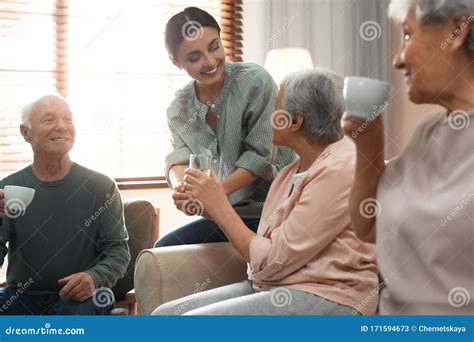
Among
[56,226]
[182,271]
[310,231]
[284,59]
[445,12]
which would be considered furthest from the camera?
[284,59]

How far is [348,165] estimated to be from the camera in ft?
3.25

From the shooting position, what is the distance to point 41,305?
1093 millimetres

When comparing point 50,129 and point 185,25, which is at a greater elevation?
point 185,25

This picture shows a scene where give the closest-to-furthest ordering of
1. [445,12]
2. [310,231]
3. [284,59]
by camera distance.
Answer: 1. [445,12]
2. [310,231]
3. [284,59]

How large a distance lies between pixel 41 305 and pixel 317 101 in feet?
1.74

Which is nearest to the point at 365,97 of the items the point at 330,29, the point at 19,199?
the point at 330,29

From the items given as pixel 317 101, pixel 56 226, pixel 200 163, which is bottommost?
pixel 56 226

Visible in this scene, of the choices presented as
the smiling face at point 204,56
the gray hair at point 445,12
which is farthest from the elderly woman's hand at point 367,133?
the smiling face at point 204,56

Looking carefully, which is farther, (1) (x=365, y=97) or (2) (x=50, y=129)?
(2) (x=50, y=129)

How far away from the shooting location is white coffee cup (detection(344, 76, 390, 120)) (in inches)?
31.9

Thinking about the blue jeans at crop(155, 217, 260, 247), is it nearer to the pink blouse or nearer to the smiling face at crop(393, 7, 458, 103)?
the pink blouse

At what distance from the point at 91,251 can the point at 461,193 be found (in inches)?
23.4

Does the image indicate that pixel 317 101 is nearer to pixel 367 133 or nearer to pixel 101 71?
pixel 367 133

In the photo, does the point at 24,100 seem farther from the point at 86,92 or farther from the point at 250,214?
the point at 250,214
